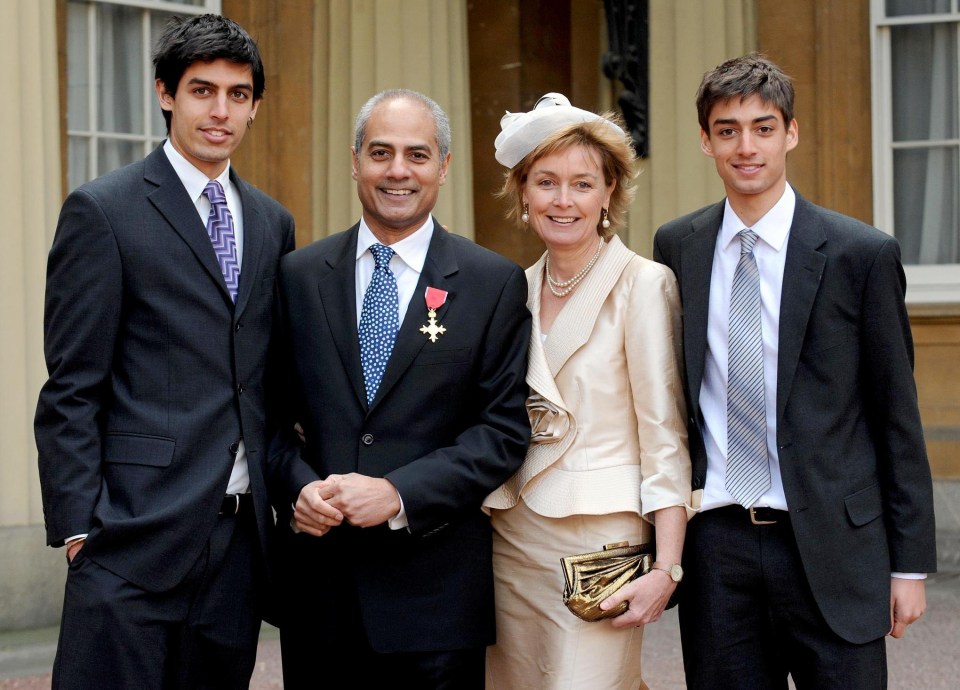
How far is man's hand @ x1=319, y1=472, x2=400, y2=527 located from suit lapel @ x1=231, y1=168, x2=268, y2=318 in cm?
47

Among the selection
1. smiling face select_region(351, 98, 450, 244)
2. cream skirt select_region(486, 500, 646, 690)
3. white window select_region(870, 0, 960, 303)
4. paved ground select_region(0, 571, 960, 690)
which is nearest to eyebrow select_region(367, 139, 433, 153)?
smiling face select_region(351, 98, 450, 244)

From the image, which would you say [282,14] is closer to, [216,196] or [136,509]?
[216,196]

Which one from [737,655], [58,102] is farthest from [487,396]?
[58,102]

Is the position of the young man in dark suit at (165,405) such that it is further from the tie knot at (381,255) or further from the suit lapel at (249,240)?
the tie knot at (381,255)

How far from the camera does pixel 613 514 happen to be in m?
3.08

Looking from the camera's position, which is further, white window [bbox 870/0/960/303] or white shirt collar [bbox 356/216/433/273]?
white window [bbox 870/0/960/303]

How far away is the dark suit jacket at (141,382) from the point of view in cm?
287

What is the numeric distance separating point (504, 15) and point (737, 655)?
17.0 ft

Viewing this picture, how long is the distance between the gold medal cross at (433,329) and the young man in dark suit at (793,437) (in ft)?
1.96

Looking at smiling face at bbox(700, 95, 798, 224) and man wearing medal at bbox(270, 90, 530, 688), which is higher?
smiling face at bbox(700, 95, 798, 224)

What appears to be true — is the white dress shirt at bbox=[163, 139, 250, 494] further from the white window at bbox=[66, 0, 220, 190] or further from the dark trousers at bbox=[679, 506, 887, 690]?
the white window at bbox=[66, 0, 220, 190]

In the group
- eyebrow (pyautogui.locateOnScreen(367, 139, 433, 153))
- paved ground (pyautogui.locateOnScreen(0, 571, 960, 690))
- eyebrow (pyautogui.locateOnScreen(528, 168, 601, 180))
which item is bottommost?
paved ground (pyautogui.locateOnScreen(0, 571, 960, 690))

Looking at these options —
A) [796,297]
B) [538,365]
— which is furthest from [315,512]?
[796,297]

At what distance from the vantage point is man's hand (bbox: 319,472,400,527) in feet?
9.54
